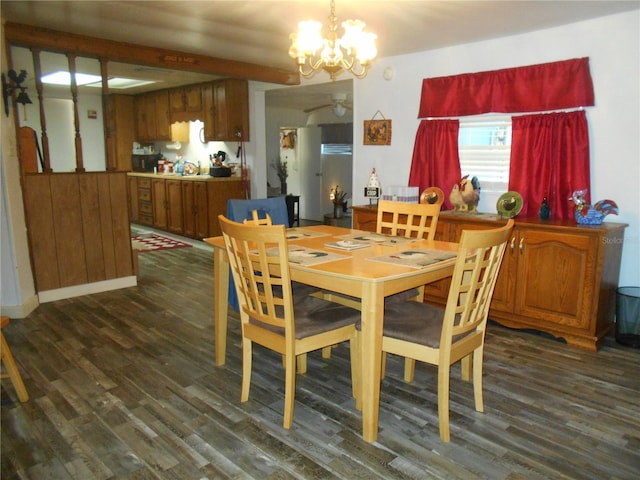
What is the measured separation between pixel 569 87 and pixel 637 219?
1059 mm

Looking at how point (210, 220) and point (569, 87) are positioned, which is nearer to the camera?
point (569, 87)

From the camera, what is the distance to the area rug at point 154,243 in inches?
245

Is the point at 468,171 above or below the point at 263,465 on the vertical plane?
above

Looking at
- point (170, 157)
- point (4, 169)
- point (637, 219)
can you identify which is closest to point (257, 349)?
point (4, 169)

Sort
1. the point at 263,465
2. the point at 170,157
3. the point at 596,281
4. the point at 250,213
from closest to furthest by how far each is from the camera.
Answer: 1. the point at 263,465
2. the point at 596,281
3. the point at 250,213
4. the point at 170,157

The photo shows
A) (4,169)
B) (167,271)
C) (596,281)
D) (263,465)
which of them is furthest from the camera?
(167,271)

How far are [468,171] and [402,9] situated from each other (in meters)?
1.63

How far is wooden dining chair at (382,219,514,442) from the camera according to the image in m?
1.98

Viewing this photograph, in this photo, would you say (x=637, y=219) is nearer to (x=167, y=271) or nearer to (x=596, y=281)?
(x=596, y=281)

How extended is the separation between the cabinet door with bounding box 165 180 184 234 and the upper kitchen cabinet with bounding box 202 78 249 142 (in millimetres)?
902

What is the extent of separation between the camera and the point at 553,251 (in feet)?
10.6

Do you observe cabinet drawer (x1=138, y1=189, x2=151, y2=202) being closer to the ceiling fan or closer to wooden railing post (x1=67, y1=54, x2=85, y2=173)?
the ceiling fan

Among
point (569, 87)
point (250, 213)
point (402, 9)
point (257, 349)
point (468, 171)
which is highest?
point (402, 9)

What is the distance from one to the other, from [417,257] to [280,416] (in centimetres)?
103
